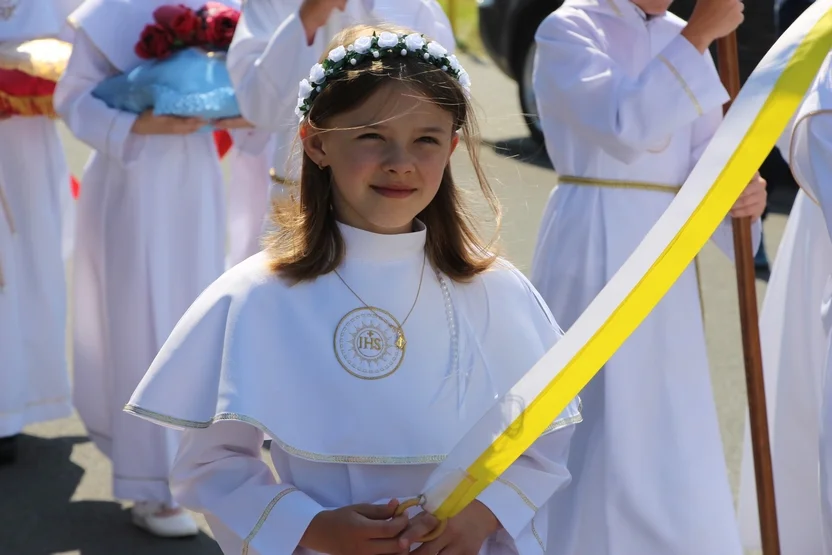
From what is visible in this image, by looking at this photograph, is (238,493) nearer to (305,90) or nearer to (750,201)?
(305,90)

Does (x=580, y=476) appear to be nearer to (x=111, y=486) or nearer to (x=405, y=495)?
(x=405, y=495)

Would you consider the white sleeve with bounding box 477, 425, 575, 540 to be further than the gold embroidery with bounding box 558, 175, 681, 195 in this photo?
No

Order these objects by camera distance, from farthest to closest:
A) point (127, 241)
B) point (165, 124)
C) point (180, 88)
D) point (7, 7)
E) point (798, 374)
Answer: point (7, 7)
point (127, 241)
point (165, 124)
point (180, 88)
point (798, 374)

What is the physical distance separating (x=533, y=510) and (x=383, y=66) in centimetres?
84

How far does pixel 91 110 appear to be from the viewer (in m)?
4.81

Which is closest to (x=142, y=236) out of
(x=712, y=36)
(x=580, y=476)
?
(x=580, y=476)

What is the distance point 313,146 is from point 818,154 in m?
1.13

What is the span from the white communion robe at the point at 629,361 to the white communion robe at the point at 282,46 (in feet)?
2.52

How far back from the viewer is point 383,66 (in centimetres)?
258

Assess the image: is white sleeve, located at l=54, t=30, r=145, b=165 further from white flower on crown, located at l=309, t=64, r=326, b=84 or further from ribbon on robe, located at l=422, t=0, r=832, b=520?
ribbon on robe, located at l=422, t=0, r=832, b=520

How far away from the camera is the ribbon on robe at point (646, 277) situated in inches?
92.7

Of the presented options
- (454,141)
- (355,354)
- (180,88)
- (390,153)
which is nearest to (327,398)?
(355,354)

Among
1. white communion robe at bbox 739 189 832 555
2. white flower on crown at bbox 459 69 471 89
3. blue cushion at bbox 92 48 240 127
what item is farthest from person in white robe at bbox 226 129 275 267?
white flower on crown at bbox 459 69 471 89

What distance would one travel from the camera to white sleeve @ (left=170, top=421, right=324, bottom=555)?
2.42 meters
